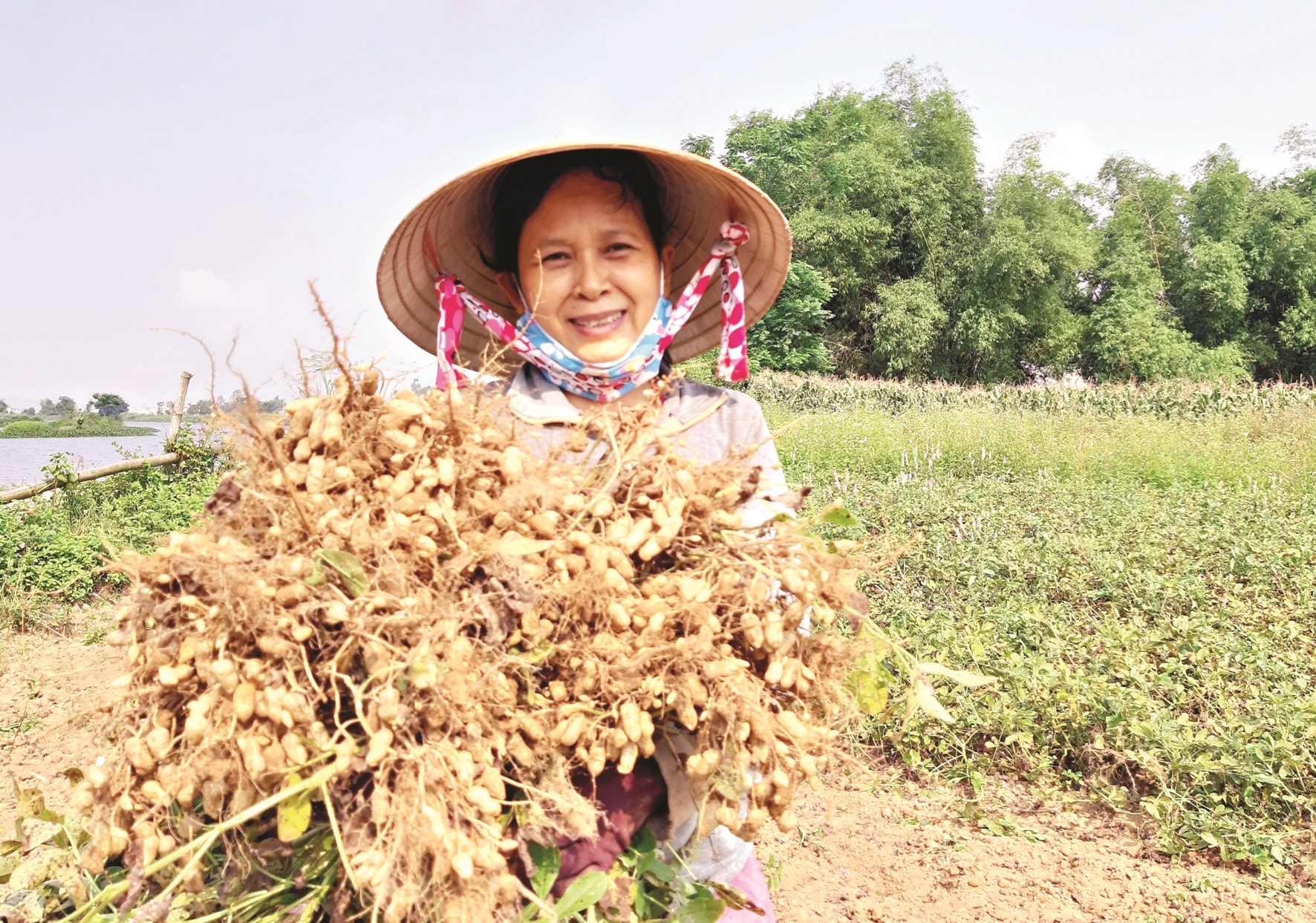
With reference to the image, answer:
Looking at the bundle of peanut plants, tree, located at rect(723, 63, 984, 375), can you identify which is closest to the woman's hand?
the bundle of peanut plants

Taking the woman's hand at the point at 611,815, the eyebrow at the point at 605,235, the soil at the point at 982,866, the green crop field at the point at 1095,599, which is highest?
the eyebrow at the point at 605,235

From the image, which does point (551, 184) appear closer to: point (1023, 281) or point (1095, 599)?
point (1095, 599)

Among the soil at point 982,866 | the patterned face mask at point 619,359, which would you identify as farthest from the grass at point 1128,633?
the patterned face mask at point 619,359

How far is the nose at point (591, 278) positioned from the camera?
5.28 ft

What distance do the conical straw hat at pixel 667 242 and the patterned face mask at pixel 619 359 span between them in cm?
6

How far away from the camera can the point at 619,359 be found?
1646mm

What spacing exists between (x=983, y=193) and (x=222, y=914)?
35812mm

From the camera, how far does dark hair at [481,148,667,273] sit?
5.42 feet

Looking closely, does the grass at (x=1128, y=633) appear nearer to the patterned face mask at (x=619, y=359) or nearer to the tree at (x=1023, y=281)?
the patterned face mask at (x=619, y=359)

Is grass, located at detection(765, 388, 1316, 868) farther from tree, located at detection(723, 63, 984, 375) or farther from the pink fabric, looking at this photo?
tree, located at detection(723, 63, 984, 375)

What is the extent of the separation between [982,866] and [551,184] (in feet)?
8.56

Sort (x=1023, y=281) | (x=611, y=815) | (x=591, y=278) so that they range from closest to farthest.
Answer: (x=611, y=815) < (x=591, y=278) < (x=1023, y=281)

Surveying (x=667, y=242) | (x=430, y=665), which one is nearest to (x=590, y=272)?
(x=667, y=242)

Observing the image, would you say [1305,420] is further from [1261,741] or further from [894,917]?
[894,917]
